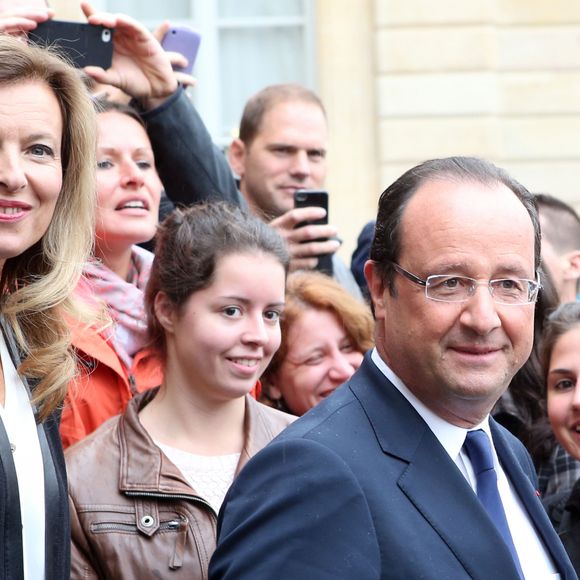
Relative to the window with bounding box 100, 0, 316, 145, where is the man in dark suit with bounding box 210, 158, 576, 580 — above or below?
below

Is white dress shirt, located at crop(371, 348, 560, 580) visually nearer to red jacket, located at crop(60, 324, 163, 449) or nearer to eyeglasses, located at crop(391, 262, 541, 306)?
eyeglasses, located at crop(391, 262, 541, 306)

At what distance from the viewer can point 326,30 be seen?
10.3m

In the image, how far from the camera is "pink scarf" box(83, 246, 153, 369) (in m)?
3.84

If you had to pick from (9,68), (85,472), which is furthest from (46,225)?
(85,472)

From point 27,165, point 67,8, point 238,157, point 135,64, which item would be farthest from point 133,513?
point 67,8

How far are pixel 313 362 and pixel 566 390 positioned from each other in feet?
2.58

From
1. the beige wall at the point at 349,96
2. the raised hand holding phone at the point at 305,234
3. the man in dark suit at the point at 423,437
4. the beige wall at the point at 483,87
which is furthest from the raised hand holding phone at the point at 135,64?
the beige wall at the point at 483,87

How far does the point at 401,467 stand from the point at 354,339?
1799 millimetres

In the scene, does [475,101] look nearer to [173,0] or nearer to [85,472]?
[173,0]

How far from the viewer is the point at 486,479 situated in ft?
8.37

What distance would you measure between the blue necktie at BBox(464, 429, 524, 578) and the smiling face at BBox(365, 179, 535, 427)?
0.18ft

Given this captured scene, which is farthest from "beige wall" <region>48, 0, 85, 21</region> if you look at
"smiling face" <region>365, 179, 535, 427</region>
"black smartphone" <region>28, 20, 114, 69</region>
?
"smiling face" <region>365, 179, 535, 427</region>

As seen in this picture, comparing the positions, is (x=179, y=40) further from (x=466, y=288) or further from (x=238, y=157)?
(x=466, y=288)

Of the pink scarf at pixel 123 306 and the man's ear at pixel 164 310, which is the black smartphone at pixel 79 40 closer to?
the pink scarf at pixel 123 306
